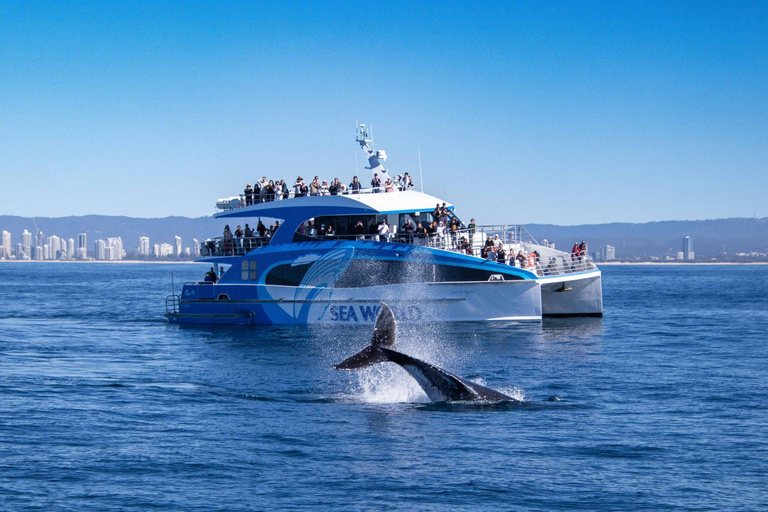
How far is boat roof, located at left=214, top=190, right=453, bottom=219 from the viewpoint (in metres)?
35.7

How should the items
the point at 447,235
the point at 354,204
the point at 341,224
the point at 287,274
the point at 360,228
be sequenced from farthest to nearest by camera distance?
the point at 287,274 < the point at 341,224 < the point at 360,228 < the point at 354,204 < the point at 447,235

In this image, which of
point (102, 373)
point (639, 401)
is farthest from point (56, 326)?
point (639, 401)

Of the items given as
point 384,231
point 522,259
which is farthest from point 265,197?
point 522,259

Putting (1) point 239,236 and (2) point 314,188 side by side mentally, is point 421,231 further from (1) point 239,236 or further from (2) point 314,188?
(1) point 239,236

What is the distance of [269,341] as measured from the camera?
31.3 metres

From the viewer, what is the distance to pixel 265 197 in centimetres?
3969

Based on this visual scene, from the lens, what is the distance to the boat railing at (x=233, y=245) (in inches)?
1531

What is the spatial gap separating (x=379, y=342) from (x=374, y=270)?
57.3ft

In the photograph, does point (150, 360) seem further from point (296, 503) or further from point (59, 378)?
point (296, 503)

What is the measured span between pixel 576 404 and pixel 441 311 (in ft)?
52.4

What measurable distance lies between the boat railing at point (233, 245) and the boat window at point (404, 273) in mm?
5558

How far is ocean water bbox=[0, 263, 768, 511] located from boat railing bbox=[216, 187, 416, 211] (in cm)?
1000

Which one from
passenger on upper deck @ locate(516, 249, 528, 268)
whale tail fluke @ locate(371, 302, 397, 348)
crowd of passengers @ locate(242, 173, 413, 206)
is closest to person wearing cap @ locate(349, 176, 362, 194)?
crowd of passengers @ locate(242, 173, 413, 206)

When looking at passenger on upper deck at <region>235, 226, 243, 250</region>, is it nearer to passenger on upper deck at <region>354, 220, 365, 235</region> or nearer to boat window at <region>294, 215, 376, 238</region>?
boat window at <region>294, 215, 376, 238</region>
